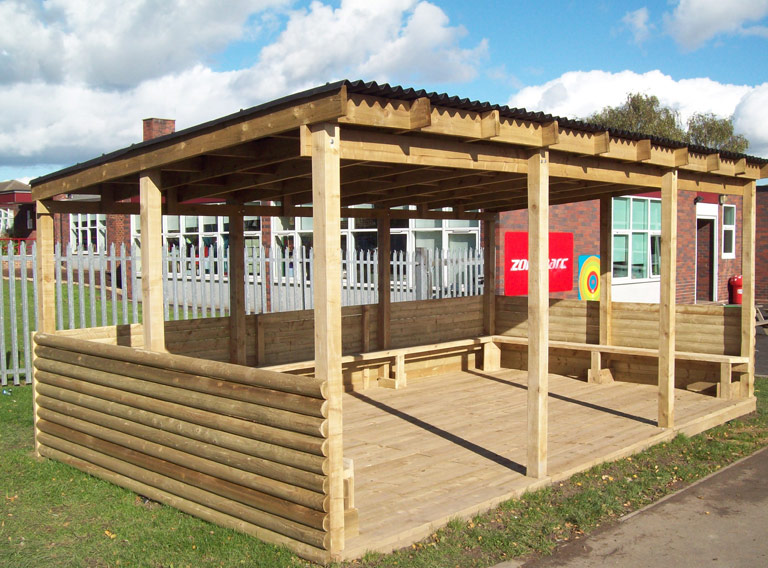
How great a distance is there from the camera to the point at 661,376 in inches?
306

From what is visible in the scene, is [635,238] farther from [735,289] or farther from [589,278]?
[735,289]

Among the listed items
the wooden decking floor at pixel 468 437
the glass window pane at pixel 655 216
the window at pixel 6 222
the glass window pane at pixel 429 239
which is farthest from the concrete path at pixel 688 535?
the window at pixel 6 222

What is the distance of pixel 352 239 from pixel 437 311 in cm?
498

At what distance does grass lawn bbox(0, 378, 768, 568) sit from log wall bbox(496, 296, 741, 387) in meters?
2.92

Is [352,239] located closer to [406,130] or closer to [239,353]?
[239,353]

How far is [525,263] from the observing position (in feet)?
47.0

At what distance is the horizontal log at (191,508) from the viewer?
4.59 m

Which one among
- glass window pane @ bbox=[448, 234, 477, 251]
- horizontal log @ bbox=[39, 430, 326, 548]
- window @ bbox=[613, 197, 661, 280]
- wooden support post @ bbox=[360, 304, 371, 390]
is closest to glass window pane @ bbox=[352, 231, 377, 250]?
glass window pane @ bbox=[448, 234, 477, 251]

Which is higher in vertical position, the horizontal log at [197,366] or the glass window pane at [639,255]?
the glass window pane at [639,255]

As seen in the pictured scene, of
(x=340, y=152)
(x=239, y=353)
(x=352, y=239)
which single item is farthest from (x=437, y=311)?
(x=340, y=152)

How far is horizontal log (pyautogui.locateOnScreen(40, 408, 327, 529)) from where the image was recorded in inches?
184

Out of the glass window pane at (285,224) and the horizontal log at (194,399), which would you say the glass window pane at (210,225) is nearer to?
the glass window pane at (285,224)

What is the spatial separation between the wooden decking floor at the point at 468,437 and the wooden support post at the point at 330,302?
349 millimetres

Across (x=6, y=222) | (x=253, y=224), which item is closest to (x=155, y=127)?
(x=253, y=224)
